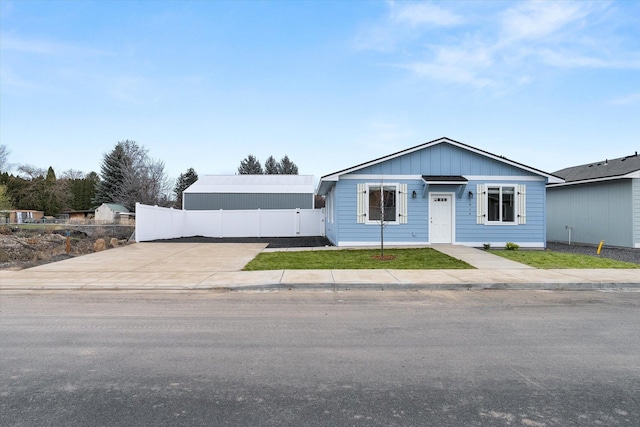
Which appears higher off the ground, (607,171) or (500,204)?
(607,171)

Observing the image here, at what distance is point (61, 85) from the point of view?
19.5 meters

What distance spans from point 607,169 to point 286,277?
17.5 metres

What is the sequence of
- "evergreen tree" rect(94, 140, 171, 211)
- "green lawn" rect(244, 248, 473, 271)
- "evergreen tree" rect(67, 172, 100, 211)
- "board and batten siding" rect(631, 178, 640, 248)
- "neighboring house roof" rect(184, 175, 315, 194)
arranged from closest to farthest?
"green lawn" rect(244, 248, 473, 271)
"board and batten siding" rect(631, 178, 640, 248)
"neighboring house roof" rect(184, 175, 315, 194)
"evergreen tree" rect(94, 140, 171, 211)
"evergreen tree" rect(67, 172, 100, 211)

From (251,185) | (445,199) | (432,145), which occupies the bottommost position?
(445,199)

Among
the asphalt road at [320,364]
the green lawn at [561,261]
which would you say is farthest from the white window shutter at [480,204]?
the asphalt road at [320,364]

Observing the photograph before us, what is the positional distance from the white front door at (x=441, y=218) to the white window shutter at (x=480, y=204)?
1.10m

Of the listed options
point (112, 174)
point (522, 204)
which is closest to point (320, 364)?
point (522, 204)

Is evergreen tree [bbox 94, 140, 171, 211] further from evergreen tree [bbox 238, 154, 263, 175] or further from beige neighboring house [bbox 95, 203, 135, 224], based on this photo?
evergreen tree [bbox 238, 154, 263, 175]

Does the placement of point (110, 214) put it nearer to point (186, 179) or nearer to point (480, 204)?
point (186, 179)

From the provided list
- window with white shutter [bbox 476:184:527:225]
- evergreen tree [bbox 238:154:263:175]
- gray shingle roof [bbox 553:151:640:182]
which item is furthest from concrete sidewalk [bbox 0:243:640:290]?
evergreen tree [bbox 238:154:263:175]

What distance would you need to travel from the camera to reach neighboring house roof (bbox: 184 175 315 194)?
34.4m

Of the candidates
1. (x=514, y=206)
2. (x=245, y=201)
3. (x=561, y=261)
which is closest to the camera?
(x=561, y=261)

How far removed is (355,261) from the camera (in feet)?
40.5

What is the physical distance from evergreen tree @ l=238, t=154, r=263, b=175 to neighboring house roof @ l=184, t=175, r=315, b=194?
34.2 metres
